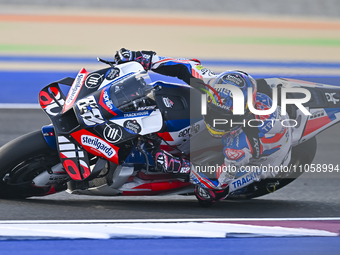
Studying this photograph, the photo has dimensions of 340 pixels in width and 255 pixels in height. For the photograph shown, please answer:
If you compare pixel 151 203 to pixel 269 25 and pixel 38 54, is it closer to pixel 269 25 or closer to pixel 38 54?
pixel 38 54

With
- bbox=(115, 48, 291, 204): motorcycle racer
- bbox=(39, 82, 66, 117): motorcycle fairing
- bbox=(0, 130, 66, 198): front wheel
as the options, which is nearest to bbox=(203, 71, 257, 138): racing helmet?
bbox=(115, 48, 291, 204): motorcycle racer

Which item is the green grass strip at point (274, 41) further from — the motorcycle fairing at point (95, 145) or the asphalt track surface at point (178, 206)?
the motorcycle fairing at point (95, 145)

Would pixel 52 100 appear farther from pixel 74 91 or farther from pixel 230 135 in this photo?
pixel 230 135

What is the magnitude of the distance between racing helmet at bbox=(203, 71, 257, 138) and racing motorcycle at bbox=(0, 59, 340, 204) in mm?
181

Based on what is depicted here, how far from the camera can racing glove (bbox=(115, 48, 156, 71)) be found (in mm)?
3757

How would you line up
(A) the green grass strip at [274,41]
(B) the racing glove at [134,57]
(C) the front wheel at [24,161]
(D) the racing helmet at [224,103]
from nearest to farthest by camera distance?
(D) the racing helmet at [224,103], (C) the front wheel at [24,161], (B) the racing glove at [134,57], (A) the green grass strip at [274,41]

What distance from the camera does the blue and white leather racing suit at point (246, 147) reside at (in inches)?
137

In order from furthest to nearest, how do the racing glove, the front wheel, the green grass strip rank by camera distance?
the green grass strip < the racing glove < the front wheel

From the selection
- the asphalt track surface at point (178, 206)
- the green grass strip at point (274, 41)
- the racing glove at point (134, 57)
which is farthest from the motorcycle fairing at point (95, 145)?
the green grass strip at point (274, 41)

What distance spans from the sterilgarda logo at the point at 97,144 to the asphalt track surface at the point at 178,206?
0.44m

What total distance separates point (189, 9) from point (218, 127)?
9.62 m

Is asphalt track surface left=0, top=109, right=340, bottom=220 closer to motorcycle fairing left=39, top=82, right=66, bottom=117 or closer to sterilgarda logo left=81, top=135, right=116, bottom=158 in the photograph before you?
sterilgarda logo left=81, top=135, right=116, bottom=158

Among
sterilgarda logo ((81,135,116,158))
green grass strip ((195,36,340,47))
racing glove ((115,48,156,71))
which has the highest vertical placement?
green grass strip ((195,36,340,47))

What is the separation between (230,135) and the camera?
11.4 feet
